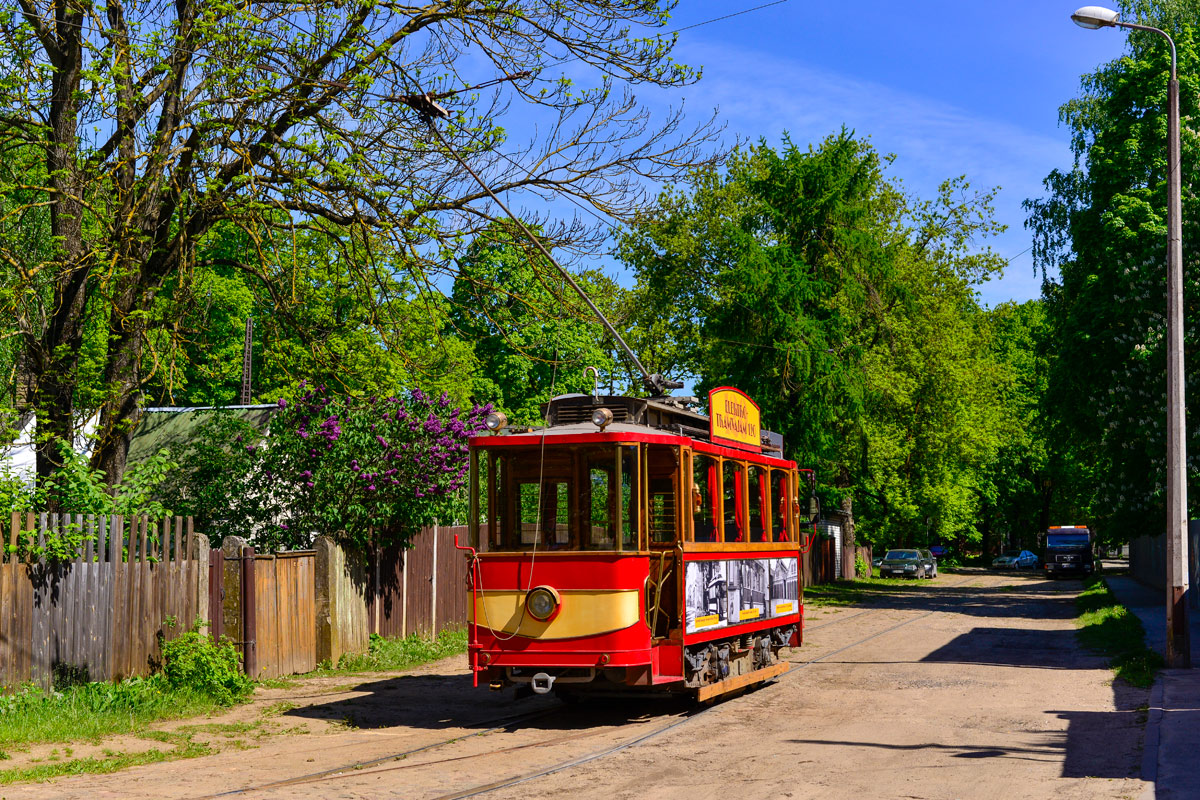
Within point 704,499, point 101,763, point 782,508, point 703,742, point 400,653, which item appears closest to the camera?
point 101,763

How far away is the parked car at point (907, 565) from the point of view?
5716 cm

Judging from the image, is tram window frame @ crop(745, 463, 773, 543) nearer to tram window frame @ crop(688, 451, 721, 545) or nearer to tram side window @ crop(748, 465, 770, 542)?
tram side window @ crop(748, 465, 770, 542)

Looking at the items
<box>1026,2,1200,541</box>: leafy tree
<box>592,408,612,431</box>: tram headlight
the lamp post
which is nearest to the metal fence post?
<box>592,408,612,431</box>: tram headlight

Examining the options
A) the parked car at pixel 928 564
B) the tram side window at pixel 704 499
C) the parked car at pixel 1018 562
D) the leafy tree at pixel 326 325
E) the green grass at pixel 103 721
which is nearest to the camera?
the green grass at pixel 103 721

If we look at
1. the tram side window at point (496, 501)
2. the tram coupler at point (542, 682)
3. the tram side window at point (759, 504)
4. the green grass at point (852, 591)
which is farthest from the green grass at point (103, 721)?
the green grass at point (852, 591)

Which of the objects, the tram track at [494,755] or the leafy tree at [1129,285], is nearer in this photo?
the tram track at [494,755]

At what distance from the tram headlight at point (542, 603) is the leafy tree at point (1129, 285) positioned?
18387 millimetres

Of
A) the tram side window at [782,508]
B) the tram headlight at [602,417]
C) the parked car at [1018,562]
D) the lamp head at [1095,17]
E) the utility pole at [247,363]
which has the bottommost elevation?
the parked car at [1018,562]

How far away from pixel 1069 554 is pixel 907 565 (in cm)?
747

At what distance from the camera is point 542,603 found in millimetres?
12602

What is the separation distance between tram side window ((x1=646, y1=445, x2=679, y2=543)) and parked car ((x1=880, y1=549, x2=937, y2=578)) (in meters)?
46.3

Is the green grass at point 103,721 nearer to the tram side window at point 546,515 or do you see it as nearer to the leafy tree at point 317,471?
the tram side window at point 546,515

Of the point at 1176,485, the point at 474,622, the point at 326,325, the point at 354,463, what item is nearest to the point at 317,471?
the point at 354,463

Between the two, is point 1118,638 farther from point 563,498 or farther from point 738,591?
point 563,498
